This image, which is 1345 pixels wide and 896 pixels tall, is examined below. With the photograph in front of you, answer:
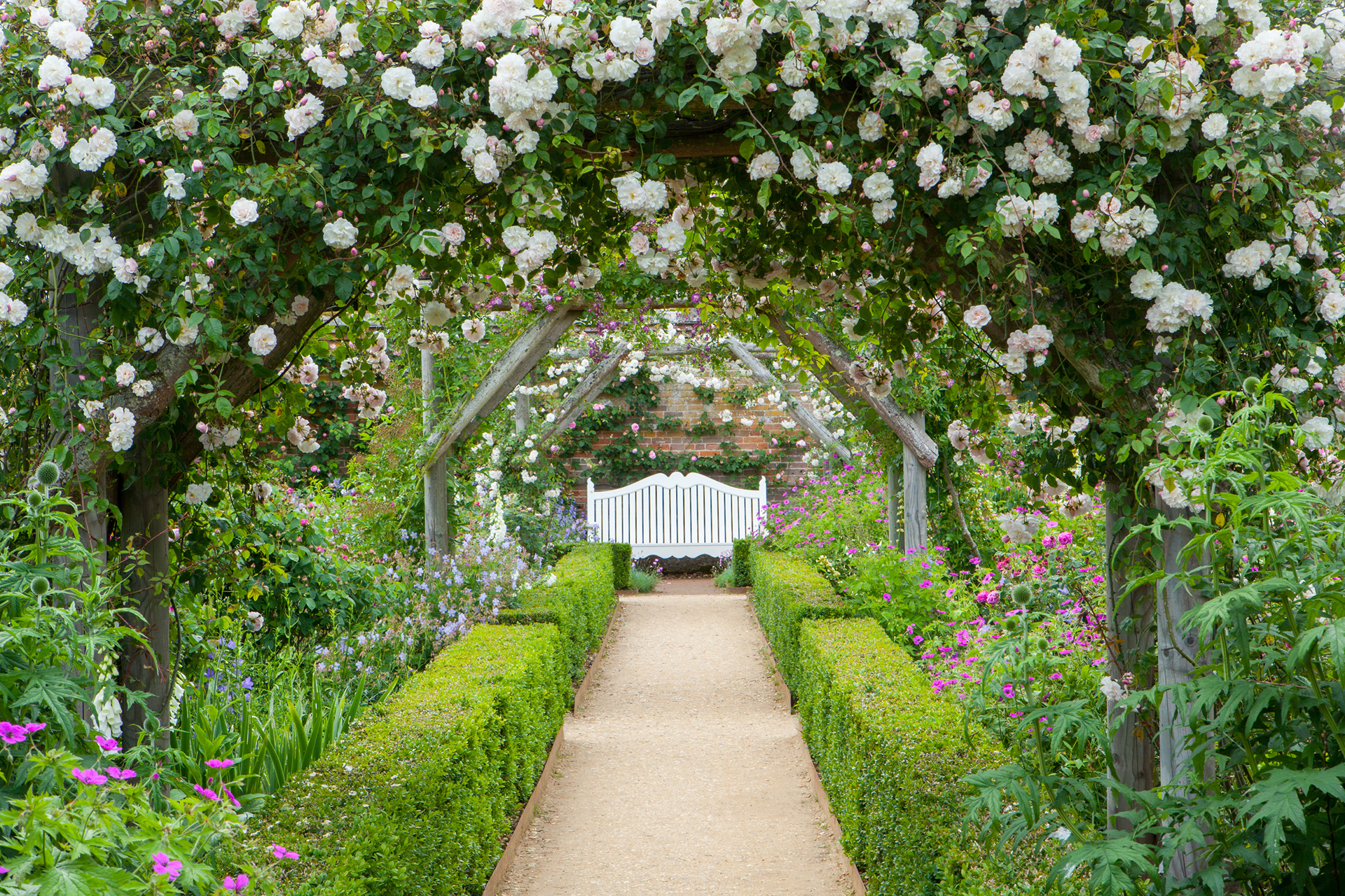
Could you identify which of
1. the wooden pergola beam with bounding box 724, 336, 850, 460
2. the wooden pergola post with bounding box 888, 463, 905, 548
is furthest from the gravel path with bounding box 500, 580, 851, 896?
the wooden pergola beam with bounding box 724, 336, 850, 460

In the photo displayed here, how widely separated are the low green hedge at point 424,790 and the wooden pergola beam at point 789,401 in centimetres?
396

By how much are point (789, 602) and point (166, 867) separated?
202 inches

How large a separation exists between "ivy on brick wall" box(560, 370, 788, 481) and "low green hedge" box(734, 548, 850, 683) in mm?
3268

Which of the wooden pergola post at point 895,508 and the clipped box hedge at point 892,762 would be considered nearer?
the clipped box hedge at point 892,762

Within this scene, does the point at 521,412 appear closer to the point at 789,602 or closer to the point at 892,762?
the point at 789,602

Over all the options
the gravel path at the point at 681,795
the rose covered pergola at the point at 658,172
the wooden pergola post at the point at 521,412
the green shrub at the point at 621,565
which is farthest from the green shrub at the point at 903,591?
the green shrub at the point at 621,565

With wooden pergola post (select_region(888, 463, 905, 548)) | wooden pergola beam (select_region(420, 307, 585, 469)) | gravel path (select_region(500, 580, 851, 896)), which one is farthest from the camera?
wooden pergola post (select_region(888, 463, 905, 548))

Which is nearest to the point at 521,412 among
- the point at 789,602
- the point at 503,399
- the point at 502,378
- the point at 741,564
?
the point at 741,564

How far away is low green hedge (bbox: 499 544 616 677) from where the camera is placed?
6.04m

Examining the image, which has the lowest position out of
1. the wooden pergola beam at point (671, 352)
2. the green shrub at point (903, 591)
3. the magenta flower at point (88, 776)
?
the green shrub at point (903, 591)

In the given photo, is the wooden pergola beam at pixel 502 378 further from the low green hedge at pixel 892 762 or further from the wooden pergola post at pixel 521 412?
the wooden pergola post at pixel 521 412

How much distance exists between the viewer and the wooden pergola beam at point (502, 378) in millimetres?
6215

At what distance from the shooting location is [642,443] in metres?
12.3

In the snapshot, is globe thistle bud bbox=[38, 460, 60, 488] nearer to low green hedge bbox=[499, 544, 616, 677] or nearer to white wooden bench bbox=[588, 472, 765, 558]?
low green hedge bbox=[499, 544, 616, 677]
